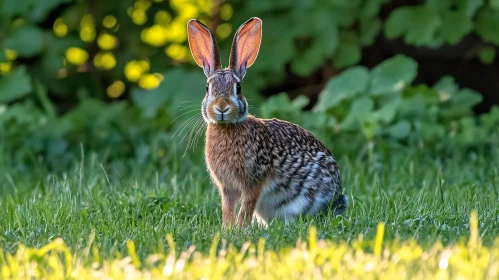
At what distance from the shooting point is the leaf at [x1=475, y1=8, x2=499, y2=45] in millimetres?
8188

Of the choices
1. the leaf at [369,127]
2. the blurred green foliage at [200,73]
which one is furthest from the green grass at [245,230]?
the blurred green foliage at [200,73]

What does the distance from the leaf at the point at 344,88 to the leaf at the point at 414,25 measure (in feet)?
1.64

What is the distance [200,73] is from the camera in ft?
28.7

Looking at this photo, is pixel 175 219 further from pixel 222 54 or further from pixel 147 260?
pixel 222 54

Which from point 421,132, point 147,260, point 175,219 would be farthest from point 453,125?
point 147,260

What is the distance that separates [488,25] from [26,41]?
4551 mm

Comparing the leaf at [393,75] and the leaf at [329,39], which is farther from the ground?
the leaf at [329,39]

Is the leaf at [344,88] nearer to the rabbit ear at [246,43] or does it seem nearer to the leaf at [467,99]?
the leaf at [467,99]

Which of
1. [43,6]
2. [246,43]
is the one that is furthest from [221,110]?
[43,6]

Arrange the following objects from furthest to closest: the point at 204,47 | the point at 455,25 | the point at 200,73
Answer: the point at 200,73, the point at 455,25, the point at 204,47

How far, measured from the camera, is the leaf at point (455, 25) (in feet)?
26.3

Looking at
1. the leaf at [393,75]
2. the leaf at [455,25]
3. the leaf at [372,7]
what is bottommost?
the leaf at [393,75]

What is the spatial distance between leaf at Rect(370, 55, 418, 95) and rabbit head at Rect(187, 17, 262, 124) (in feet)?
10.0

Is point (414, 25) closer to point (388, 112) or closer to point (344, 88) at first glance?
point (344, 88)
